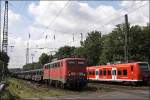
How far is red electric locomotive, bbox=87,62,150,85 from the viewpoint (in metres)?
41.0

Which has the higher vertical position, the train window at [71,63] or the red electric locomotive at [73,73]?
the train window at [71,63]

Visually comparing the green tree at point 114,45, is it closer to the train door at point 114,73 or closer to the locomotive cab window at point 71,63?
the train door at point 114,73

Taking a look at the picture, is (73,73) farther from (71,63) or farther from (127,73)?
(127,73)

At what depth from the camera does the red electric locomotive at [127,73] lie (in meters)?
41.0

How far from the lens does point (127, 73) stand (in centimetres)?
4309

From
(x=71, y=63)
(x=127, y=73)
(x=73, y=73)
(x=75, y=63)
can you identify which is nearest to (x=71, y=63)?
(x=71, y=63)

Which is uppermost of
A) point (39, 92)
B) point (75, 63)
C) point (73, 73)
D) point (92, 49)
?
point (92, 49)

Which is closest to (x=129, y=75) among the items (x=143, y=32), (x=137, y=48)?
(x=137, y=48)

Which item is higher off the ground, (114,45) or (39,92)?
(114,45)

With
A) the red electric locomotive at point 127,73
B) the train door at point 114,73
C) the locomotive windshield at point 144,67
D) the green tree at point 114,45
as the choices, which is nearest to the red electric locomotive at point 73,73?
the red electric locomotive at point 127,73

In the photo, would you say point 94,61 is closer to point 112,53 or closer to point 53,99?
point 112,53

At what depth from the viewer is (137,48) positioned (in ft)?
281

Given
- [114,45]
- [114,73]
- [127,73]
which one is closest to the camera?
[127,73]

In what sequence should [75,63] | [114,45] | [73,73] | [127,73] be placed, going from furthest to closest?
[114,45] → [127,73] → [75,63] → [73,73]
